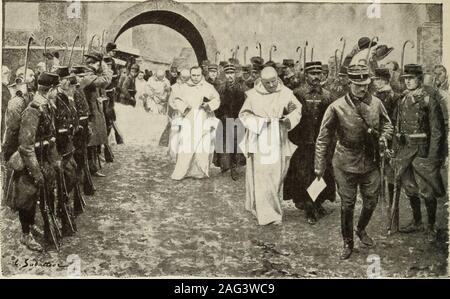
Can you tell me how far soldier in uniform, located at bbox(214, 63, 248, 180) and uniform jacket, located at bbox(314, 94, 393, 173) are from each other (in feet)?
3.22

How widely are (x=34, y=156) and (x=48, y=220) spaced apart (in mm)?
754

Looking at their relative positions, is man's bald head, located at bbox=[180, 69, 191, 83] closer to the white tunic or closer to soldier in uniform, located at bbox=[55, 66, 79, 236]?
the white tunic

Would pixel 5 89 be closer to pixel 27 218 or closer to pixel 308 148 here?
pixel 27 218

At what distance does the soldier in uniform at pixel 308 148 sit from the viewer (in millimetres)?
6445

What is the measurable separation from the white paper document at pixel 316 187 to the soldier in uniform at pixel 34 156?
294cm

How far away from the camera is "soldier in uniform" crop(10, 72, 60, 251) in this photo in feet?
20.7

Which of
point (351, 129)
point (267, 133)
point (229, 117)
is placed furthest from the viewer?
point (229, 117)

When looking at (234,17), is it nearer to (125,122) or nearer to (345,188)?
(125,122)

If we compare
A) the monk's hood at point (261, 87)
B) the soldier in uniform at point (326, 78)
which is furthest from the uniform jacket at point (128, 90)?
the soldier in uniform at point (326, 78)

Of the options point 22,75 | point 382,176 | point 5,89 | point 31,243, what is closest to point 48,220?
point 31,243

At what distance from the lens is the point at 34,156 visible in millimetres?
6324

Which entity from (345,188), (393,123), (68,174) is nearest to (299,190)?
(345,188)

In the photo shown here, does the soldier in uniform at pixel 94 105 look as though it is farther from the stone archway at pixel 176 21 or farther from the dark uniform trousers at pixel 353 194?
the dark uniform trousers at pixel 353 194
